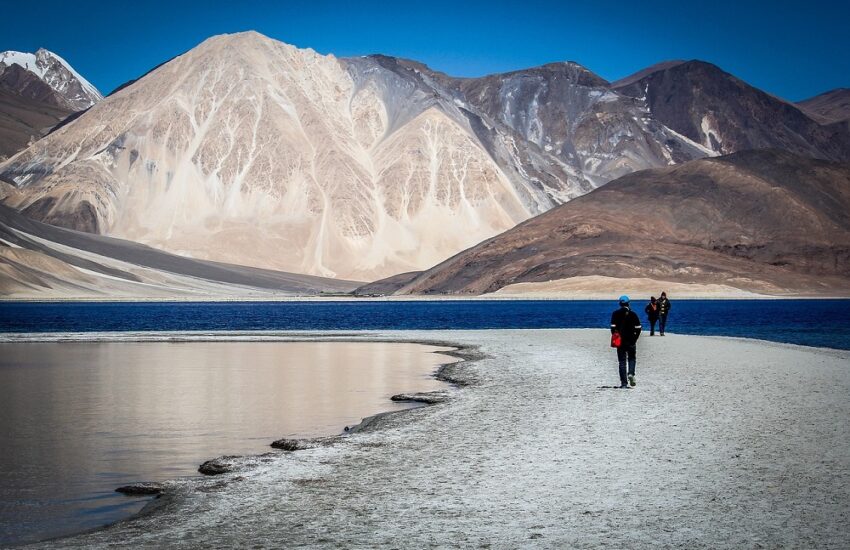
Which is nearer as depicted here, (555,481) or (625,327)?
(555,481)

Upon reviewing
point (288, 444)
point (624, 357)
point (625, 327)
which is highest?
point (625, 327)

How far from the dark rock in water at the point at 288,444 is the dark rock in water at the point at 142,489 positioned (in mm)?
2951

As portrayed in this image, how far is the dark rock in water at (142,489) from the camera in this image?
12625mm

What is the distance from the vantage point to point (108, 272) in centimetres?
15700

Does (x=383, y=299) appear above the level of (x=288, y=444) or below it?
above

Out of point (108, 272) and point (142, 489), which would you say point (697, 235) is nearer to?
point (108, 272)

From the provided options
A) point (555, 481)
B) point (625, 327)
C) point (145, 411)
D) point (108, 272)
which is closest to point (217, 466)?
point (555, 481)

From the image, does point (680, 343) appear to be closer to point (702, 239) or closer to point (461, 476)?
point (461, 476)

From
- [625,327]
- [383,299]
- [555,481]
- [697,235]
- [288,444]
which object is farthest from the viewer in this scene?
[697,235]

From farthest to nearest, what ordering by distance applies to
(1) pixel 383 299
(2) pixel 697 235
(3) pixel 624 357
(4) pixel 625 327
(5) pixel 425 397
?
(2) pixel 697 235 → (1) pixel 383 299 → (5) pixel 425 397 → (3) pixel 624 357 → (4) pixel 625 327

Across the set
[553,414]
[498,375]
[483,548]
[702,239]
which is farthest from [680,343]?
[702,239]

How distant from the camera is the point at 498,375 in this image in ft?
84.7

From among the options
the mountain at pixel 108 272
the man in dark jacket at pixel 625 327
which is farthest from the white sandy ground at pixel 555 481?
the mountain at pixel 108 272

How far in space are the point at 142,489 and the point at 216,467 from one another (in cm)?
134
